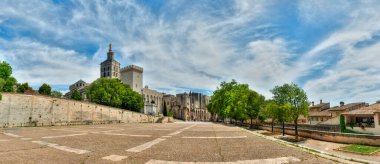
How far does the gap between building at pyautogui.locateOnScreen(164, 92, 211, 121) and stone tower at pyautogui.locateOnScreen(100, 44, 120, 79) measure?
92.4 ft

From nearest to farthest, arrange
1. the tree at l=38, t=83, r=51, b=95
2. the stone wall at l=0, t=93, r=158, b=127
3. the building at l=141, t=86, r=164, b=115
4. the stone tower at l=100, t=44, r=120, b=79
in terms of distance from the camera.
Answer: the stone wall at l=0, t=93, r=158, b=127, the tree at l=38, t=83, r=51, b=95, the building at l=141, t=86, r=164, b=115, the stone tower at l=100, t=44, r=120, b=79

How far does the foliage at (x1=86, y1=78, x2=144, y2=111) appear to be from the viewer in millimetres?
68188

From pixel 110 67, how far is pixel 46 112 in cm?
6961

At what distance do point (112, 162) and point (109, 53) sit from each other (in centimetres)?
11108

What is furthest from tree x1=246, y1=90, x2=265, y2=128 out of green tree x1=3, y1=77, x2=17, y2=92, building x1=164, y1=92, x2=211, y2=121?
building x1=164, y1=92, x2=211, y2=121


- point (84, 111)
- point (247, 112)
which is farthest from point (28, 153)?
point (84, 111)

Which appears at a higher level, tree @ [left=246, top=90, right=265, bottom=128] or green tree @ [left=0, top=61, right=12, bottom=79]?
green tree @ [left=0, top=61, right=12, bottom=79]

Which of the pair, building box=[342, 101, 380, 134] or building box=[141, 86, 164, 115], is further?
building box=[141, 86, 164, 115]

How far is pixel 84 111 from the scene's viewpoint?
51750 millimetres

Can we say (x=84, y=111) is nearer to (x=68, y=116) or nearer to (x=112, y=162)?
(x=68, y=116)

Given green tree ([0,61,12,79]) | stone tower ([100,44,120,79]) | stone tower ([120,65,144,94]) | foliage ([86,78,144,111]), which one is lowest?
foliage ([86,78,144,111])

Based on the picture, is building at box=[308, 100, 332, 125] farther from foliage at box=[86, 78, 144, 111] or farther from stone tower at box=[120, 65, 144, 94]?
stone tower at box=[120, 65, 144, 94]

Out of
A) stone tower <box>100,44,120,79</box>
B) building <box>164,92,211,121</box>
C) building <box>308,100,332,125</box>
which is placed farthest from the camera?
building <box>164,92,211,121</box>

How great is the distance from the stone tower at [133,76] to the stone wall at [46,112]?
43306 millimetres
